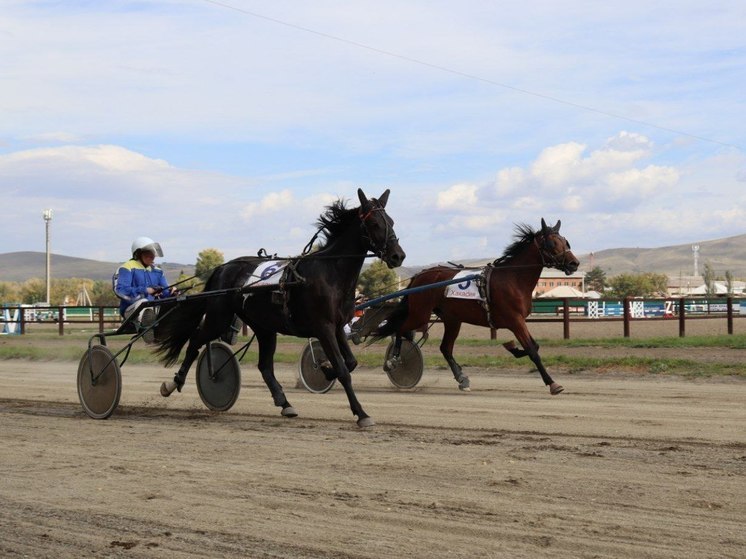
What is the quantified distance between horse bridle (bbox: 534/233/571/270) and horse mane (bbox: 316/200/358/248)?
3.60 meters

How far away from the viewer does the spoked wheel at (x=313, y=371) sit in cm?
1229

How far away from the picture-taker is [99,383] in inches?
405

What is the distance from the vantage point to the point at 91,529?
17.2ft

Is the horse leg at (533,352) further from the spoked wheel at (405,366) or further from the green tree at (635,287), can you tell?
the green tree at (635,287)

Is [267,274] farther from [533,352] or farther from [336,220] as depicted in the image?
[533,352]

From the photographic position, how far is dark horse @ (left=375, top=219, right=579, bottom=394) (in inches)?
493

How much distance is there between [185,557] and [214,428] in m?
4.34

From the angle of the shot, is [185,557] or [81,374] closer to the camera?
[185,557]

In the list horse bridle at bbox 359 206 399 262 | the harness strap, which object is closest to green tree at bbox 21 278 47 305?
the harness strap

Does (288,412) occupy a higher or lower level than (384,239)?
lower

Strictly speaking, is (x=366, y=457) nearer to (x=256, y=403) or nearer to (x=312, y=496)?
(x=312, y=496)

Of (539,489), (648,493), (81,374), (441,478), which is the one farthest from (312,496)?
(81,374)

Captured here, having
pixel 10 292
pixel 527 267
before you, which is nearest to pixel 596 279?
pixel 10 292

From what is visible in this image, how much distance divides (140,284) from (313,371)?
101 inches
